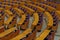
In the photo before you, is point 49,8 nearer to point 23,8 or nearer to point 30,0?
point 23,8

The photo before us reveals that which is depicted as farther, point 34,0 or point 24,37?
point 34,0

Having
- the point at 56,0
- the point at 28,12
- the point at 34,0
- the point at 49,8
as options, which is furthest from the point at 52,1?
the point at 28,12

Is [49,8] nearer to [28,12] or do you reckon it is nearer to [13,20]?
[28,12]

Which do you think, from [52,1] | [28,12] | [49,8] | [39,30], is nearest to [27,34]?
[39,30]

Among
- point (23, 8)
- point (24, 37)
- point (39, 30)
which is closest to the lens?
point (24, 37)

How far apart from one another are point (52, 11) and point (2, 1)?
198 inches

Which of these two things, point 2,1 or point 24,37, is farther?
point 2,1

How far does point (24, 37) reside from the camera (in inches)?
210

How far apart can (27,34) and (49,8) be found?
235 inches

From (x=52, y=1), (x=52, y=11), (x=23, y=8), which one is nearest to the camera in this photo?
(x=52, y=11)

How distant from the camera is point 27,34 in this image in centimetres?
577

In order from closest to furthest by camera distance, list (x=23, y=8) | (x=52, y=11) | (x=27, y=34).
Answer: (x=27, y=34), (x=52, y=11), (x=23, y=8)

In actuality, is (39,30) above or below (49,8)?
below

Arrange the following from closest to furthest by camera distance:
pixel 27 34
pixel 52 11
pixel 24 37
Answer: pixel 24 37 → pixel 27 34 → pixel 52 11
